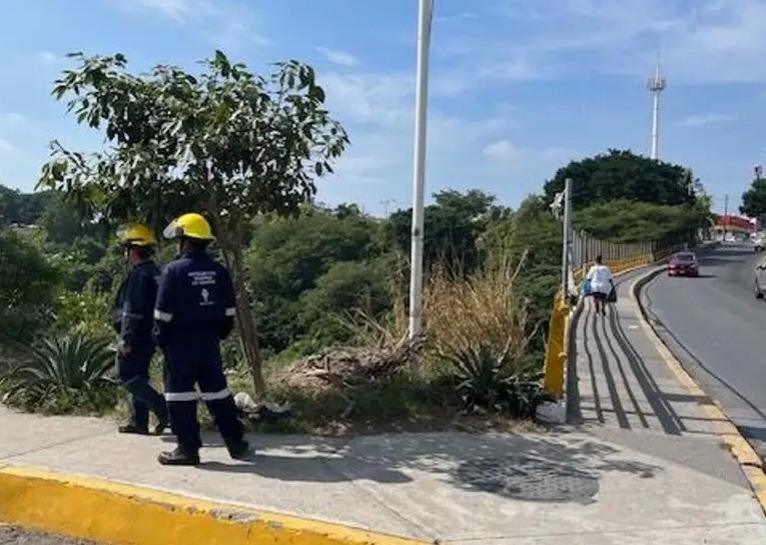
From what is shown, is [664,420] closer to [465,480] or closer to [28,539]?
[465,480]

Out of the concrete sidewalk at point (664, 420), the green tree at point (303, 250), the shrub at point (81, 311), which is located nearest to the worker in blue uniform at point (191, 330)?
the concrete sidewalk at point (664, 420)

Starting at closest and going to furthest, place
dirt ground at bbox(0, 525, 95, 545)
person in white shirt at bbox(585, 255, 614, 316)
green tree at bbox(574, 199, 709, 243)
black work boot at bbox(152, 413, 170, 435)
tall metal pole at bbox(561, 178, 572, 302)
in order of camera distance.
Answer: dirt ground at bbox(0, 525, 95, 545) < black work boot at bbox(152, 413, 170, 435) < tall metal pole at bbox(561, 178, 572, 302) < person in white shirt at bbox(585, 255, 614, 316) < green tree at bbox(574, 199, 709, 243)

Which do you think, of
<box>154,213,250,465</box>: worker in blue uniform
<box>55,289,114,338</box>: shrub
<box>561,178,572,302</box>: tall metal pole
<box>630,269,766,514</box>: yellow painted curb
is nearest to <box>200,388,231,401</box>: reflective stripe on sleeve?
<box>154,213,250,465</box>: worker in blue uniform

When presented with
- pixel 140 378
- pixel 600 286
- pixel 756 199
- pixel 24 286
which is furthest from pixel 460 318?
pixel 756 199

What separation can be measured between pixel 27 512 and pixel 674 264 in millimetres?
56381

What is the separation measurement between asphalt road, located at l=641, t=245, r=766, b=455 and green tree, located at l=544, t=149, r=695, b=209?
57.3 metres

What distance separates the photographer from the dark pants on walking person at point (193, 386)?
5535 millimetres

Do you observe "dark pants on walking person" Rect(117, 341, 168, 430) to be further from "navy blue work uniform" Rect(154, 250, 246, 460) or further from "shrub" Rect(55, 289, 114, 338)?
"shrub" Rect(55, 289, 114, 338)

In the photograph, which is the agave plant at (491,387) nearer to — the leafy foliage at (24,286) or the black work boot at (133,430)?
the black work boot at (133,430)

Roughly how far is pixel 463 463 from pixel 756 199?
438ft

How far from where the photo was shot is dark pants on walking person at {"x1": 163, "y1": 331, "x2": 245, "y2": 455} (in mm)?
5535

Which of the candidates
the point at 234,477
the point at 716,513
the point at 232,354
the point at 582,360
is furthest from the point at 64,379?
the point at 582,360

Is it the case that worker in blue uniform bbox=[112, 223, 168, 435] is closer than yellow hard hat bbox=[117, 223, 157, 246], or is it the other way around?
worker in blue uniform bbox=[112, 223, 168, 435]

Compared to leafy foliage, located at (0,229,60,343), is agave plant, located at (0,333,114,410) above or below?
below
